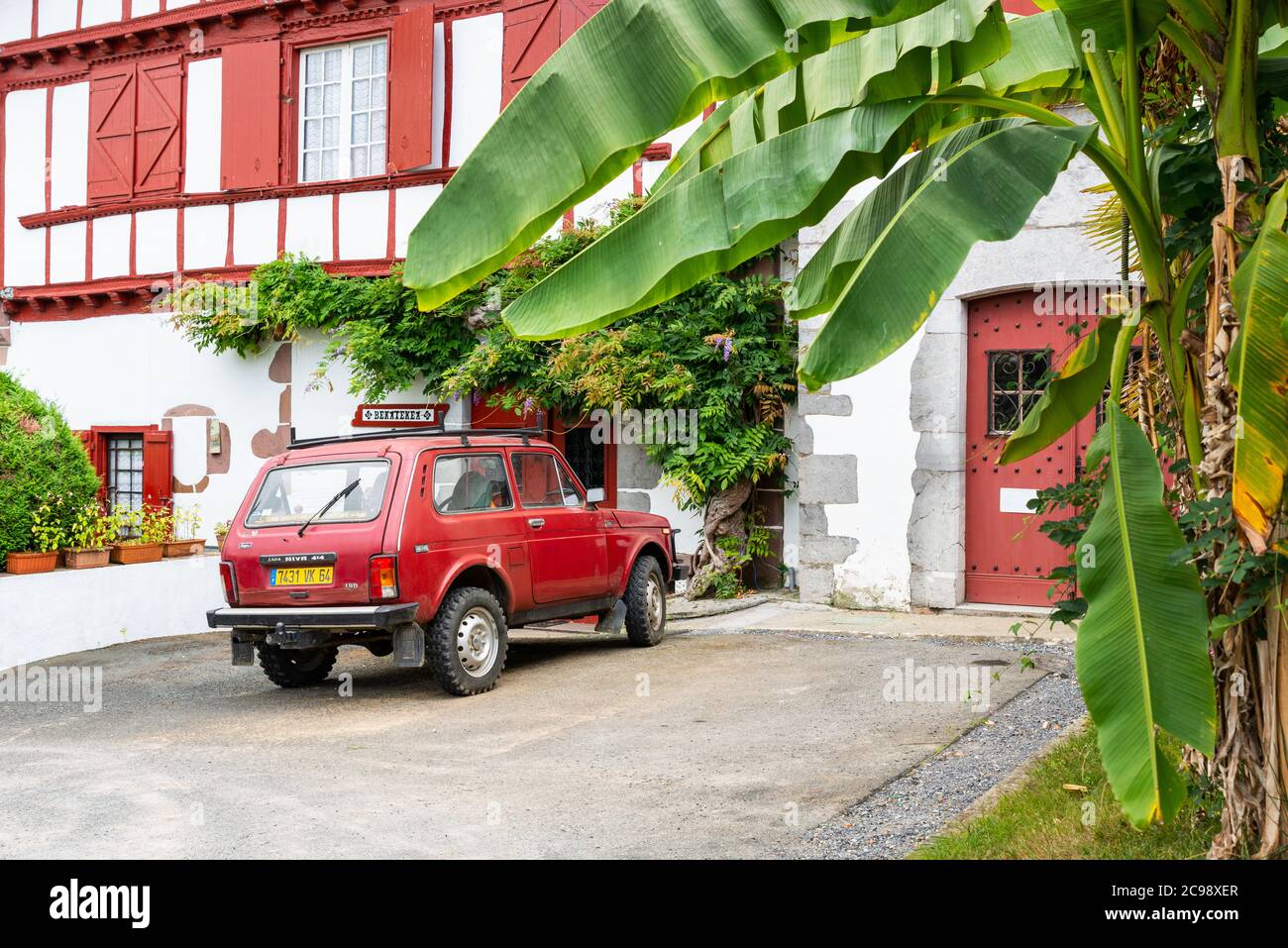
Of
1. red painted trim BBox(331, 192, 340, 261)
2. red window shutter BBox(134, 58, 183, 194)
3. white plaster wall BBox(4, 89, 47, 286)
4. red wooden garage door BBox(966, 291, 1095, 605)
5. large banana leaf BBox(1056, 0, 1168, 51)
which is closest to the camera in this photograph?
large banana leaf BBox(1056, 0, 1168, 51)

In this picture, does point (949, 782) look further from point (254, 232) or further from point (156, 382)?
point (156, 382)

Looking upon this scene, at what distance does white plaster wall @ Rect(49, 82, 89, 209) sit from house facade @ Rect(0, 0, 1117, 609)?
42mm

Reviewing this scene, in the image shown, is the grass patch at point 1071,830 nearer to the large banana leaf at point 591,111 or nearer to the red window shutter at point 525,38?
the large banana leaf at point 591,111

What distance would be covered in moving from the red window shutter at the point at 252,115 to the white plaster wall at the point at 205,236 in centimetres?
44

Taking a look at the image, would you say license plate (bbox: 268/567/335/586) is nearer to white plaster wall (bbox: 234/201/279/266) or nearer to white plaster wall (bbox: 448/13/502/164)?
white plaster wall (bbox: 448/13/502/164)

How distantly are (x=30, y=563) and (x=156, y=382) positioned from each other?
748 cm

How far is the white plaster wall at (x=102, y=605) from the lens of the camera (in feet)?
37.1

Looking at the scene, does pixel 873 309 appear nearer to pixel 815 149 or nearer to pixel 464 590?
pixel 815 149

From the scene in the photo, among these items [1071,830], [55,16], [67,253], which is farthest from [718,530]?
[55,16]

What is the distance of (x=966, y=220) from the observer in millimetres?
4348

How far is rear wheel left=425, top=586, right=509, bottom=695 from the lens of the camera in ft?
30.7

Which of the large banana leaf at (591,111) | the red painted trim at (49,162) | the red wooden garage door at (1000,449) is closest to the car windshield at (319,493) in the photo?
the large banana leaf at (591,111)

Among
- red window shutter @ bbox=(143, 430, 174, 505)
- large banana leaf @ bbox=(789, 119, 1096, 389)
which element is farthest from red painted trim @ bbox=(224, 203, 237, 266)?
large banana leaf @ bbox=(789, 119, 1096, 389)

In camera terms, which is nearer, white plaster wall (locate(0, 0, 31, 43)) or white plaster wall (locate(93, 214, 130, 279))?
white plaster wall (locate(93, 214, 130, 279))
